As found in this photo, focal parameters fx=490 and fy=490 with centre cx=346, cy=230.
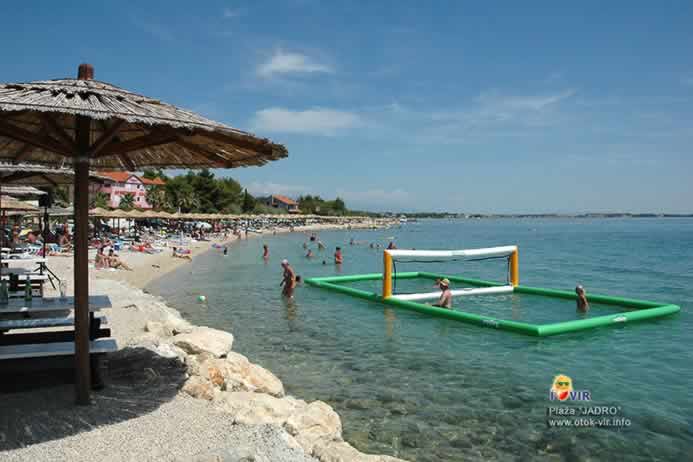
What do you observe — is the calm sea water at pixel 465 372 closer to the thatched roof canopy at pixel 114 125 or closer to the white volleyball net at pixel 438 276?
the white volleyball net at pixel 438 276

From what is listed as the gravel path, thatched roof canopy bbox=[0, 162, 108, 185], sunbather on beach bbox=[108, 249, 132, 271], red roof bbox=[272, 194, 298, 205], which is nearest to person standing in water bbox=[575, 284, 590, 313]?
the gravel path

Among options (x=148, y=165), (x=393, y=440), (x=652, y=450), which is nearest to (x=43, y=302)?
(x=148, y=165)

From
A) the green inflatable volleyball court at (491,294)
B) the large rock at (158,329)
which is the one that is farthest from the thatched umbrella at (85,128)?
the green inflatable volleyball court at (491,294)

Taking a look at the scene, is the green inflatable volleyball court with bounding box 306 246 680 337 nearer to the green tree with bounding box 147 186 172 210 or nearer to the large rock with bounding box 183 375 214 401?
the large rock with bounding box 183 375 214 401

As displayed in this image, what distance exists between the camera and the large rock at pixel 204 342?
682cm

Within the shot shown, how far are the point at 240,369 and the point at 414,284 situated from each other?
13.4 meters

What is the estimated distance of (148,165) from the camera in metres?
6.55

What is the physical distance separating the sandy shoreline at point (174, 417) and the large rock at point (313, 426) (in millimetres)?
13

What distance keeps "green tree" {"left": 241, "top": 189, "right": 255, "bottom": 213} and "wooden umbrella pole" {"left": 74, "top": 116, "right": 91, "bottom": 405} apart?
3593 inches

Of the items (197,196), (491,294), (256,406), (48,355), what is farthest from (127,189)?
(256,406)

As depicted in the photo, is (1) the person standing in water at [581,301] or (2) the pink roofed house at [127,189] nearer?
(1) the person standing in water at [581,301]

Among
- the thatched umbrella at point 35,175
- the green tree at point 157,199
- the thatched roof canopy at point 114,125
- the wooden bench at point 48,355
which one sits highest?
the green tree at point 157,199

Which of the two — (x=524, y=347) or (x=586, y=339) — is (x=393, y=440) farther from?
(x=586, y=339)

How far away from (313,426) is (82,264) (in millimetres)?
2794
